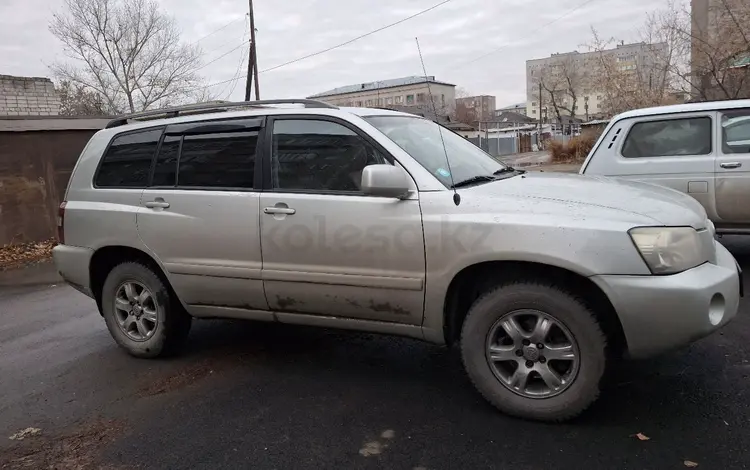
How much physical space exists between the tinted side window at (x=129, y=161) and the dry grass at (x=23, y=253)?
6069mm

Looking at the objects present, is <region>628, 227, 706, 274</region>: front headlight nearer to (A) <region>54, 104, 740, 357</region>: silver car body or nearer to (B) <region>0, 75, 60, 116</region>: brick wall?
(A) <region>54, 104, 740, 357</region>: silver car body

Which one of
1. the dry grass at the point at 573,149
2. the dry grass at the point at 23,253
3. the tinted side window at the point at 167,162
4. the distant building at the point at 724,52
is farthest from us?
the dry grass at the point at 573,149

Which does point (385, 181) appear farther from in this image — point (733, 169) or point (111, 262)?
point (733, 169)

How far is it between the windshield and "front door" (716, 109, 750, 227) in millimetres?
3045

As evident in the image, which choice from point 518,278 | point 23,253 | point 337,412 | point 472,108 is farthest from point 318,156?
point 472,108

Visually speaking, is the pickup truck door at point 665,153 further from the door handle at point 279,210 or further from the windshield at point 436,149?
the door handle at point 279,210

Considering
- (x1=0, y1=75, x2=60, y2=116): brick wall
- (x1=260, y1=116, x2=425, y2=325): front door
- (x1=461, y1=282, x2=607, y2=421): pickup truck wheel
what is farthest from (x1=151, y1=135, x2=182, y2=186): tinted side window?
(x1=0, y1=75, x2=60, y2=116): brick wall

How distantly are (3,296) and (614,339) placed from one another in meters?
7.50

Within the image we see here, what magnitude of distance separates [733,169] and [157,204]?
5534 millimetres

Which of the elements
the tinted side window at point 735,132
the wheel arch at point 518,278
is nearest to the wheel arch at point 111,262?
the wheel arch at point 518,278

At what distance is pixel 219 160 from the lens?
13.6 feet

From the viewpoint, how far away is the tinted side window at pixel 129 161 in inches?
176

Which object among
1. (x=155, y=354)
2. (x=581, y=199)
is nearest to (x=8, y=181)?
(x=155, y=354)

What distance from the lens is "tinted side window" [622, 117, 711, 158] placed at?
6195 millimetres
